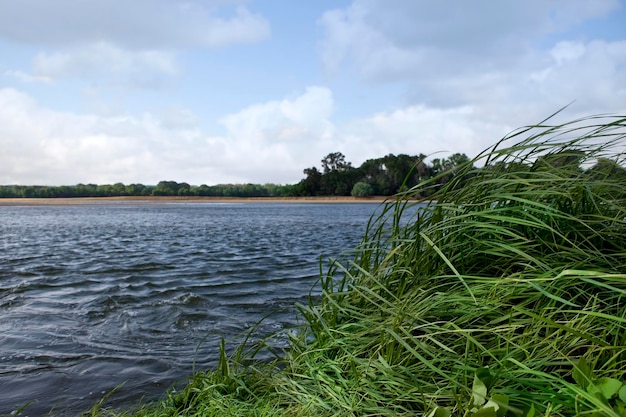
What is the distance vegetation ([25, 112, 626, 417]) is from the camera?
145 centimetres

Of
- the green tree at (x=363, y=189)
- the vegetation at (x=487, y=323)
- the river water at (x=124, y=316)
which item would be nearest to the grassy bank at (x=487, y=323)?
the vegetation at (x=487, y=323)

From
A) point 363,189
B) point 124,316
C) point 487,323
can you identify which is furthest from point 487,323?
point 363,189

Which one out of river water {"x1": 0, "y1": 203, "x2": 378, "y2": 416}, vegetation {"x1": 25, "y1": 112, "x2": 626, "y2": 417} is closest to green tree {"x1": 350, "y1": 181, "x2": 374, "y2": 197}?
river water {"x1": 0, "y1": 203, "x2": 378, "y2": 416}

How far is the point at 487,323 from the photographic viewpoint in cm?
173

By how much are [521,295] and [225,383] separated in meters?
1.56

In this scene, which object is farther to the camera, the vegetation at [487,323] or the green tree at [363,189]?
the green tree at [363,189]

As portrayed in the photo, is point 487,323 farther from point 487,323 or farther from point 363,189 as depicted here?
point 363,189

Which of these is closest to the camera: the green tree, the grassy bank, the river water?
the grassy bank

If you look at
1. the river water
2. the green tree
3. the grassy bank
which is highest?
the green tree

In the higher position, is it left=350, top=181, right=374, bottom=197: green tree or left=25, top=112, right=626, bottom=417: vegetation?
left=350, top=181, right=374, bottom=197: green tree

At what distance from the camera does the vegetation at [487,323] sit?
145 cm

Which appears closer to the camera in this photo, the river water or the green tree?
the river water

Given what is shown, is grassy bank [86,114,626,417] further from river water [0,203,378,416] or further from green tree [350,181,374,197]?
green tree [350,181,374,197]

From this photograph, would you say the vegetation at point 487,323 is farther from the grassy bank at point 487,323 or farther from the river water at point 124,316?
the river water at point 124,316
